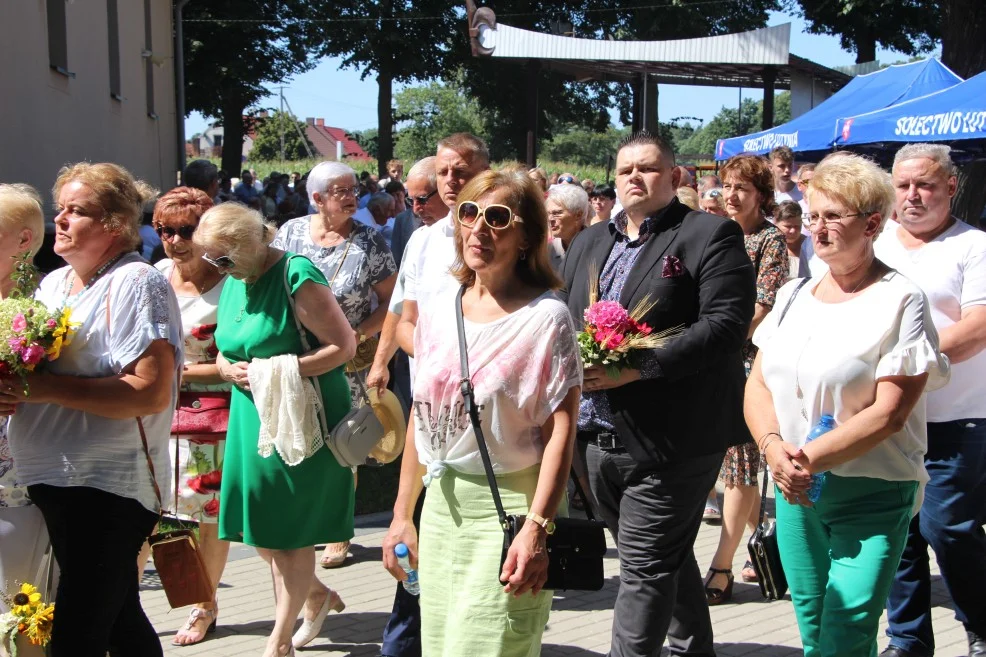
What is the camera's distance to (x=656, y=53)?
75.4 feet

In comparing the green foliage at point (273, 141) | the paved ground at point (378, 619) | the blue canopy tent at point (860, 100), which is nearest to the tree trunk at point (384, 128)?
the blue canopy tent at point (860, 100)

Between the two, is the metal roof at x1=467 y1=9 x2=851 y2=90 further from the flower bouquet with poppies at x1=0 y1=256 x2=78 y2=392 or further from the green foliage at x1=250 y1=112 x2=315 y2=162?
the green foliage at x1=250 y1=112 x2=315 y2=162

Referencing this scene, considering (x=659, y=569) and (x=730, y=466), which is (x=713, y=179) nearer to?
(x=730, y=466)

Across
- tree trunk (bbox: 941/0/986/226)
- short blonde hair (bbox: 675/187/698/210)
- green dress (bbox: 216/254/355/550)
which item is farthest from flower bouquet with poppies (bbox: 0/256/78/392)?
tree trunk (bbox: 941/0/986/226)

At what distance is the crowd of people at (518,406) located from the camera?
3367mm

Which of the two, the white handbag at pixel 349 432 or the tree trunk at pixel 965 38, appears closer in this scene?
the white handbag at pixel 349 432

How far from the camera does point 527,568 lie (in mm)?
3156

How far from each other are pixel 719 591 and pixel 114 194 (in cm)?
354

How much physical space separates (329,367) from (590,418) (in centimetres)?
114

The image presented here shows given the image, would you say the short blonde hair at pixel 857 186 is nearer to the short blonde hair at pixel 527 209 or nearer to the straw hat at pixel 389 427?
the short blonde hair at pixel 527 209

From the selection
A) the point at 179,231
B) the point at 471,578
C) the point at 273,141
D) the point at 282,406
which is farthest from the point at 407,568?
the point at 273,141

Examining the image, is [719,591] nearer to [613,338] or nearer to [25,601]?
[613,338]

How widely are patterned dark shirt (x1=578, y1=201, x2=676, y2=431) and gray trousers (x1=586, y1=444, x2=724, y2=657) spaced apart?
11cm

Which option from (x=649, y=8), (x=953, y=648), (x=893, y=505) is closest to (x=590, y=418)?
(x=893, y=505)
